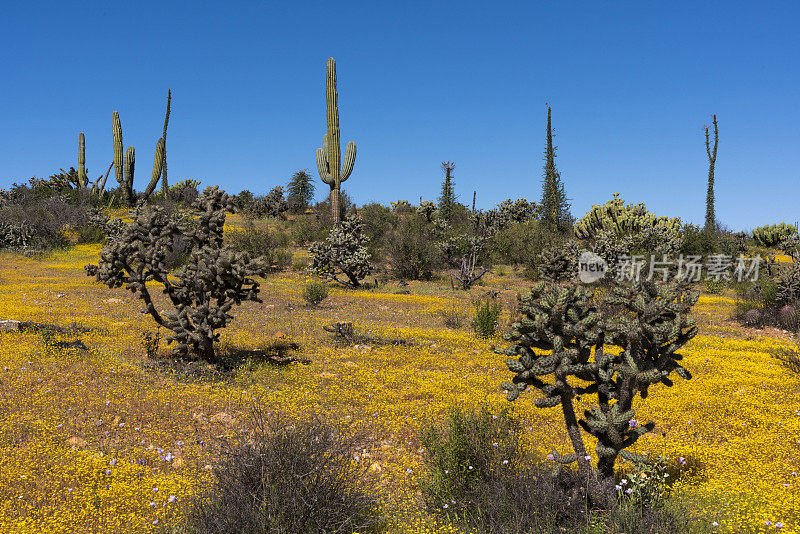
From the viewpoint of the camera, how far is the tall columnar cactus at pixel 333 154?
27953mm

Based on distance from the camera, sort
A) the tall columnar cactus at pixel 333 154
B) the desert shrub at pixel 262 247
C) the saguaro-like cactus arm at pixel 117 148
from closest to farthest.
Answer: the desert shrub at pixel 262 247 → the tall columnar cactus at pixel 333 154 → the saguaro-like cactus arm at pixel 117 148

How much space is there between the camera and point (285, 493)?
3.69m

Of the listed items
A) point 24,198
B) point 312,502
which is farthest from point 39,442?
point 24,198

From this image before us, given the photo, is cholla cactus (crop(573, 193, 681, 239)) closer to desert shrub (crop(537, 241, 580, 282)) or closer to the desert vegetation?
desert shrub (crop(537, 241, 580, 282))

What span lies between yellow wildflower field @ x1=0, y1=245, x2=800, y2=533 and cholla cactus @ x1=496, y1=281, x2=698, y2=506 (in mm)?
1129

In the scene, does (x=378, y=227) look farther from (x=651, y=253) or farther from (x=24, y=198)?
(x=24, y=198)

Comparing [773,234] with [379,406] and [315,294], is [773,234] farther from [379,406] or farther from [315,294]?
[379,406]

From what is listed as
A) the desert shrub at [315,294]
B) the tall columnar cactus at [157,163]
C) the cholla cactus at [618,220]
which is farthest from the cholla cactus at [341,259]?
the tall columnar cactus at [157,163]

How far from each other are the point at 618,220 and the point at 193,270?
30.6 meters

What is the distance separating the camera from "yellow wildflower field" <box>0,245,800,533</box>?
439cm

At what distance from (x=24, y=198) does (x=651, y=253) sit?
41095 mm

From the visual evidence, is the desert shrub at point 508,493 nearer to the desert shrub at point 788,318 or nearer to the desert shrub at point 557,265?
the desert shrub at point 788,318

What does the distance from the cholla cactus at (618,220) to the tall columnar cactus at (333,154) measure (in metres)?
18.0

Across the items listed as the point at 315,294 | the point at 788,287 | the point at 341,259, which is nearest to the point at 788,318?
the point at 788,287
